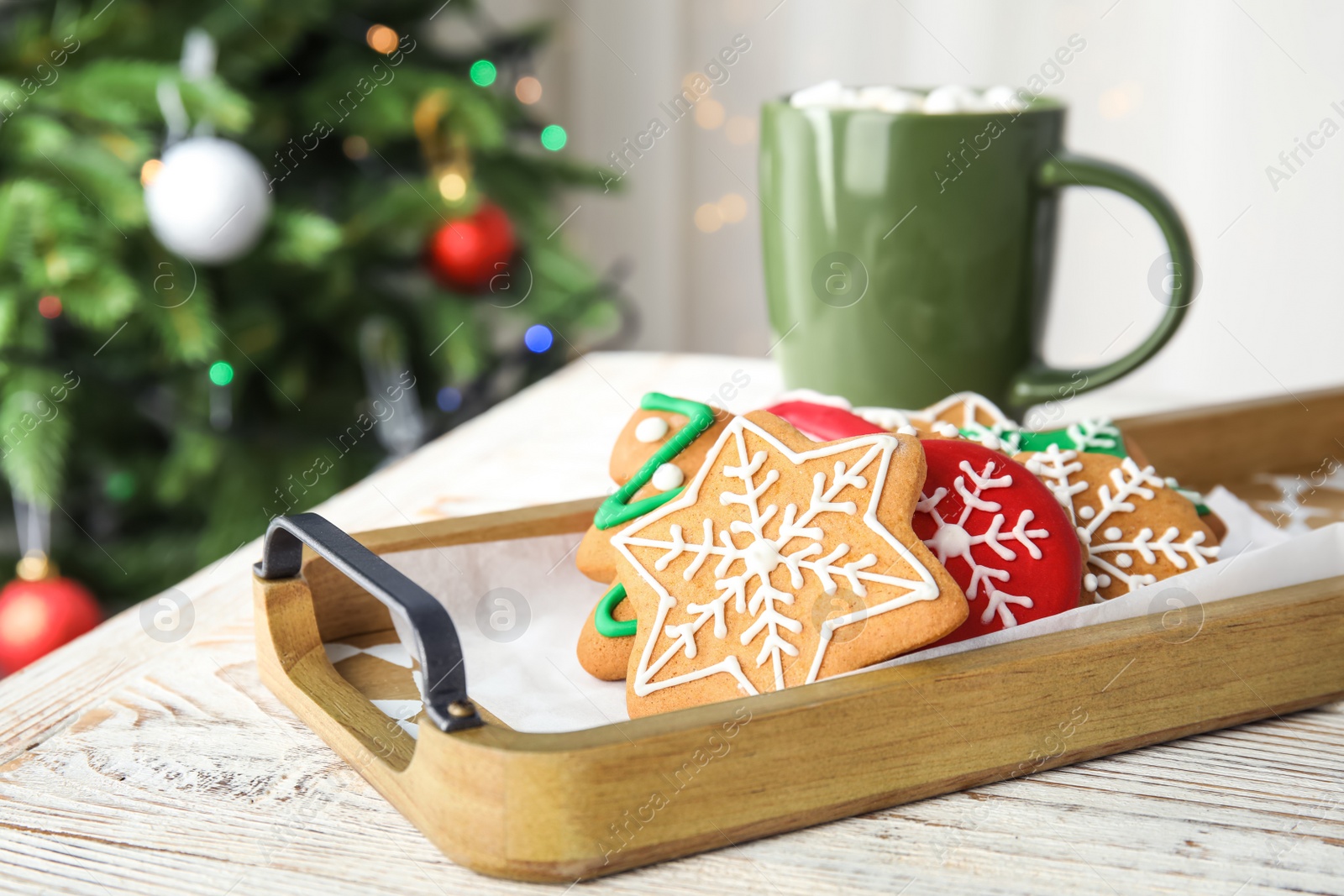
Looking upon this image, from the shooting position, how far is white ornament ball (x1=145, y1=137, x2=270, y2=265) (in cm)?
103

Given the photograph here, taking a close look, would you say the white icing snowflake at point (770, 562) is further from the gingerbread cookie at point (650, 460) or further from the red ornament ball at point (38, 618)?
the red ornament ball at point (38, 618)

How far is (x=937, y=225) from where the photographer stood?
2.54 feet

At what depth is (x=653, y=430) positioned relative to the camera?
530 mm

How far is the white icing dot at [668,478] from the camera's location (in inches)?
19.9

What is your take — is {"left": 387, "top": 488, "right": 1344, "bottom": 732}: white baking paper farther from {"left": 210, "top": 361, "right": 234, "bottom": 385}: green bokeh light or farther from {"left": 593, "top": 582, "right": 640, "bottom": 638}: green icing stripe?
{"left": 210, "top": 361, "right": 234, "bottom": 385}: green bokeh light

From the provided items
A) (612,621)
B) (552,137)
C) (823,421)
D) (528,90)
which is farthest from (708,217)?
(612,621)

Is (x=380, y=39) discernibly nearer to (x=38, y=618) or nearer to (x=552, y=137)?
(x=552, y=137)

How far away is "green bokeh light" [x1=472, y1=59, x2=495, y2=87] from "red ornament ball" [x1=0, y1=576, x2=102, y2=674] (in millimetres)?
736

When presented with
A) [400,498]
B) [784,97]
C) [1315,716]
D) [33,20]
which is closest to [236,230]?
[33,20]

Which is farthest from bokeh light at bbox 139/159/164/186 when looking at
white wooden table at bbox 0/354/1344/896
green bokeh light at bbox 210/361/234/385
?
white wooden table at bbox 0/354/1344/896

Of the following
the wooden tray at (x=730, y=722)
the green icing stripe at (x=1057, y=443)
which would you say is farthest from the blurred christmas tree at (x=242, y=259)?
the green icing stripe at (x=1057, y=443)

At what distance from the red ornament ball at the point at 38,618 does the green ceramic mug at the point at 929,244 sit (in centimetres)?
78

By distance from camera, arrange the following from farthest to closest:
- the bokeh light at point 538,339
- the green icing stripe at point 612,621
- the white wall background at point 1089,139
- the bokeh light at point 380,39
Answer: the white wall background at point 1089,139 → the bokeh light at point 538,339 → the bokeh light at point 380,39 → the green icing stripe at point 612,621

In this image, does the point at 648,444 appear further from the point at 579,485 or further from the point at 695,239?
the point at 695,239
